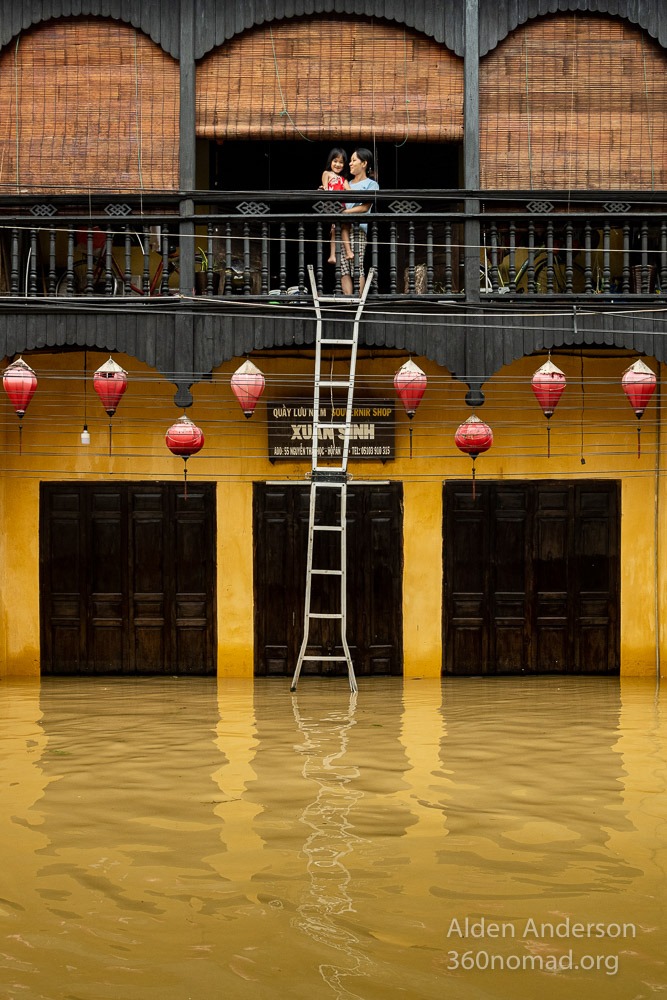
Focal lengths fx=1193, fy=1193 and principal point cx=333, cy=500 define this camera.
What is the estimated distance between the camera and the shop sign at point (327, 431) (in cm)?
1301

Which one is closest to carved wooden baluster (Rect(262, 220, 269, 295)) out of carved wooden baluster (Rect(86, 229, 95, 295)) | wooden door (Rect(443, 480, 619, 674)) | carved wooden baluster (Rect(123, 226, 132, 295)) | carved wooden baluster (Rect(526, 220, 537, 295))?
carved wooden baluster (Rect(123, 226, 132, 295))

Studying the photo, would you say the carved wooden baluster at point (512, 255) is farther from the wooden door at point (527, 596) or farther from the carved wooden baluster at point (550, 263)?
the wooden door at point (527, 596)

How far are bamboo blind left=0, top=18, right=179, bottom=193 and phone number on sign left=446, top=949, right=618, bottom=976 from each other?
29.8 ft

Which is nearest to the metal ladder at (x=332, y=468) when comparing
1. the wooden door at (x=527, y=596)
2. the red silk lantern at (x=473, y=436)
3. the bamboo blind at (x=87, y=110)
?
the red silk lantern at (x=473, y=436)

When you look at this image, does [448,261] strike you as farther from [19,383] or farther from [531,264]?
[19,383]

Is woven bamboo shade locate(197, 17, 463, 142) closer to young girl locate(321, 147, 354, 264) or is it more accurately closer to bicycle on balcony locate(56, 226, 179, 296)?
young girl locate(321, 147, 354, 264)

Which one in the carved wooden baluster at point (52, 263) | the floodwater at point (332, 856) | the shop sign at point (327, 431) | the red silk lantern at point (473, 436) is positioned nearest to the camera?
the floodwater at point (332, 856)

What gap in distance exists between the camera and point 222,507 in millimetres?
13156

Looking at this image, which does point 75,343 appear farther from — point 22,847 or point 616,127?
point 22,847

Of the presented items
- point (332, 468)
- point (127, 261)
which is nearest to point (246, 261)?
point (127, 261)

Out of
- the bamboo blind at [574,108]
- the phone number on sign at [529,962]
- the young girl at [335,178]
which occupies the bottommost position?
the phone number on sign at [529,962]

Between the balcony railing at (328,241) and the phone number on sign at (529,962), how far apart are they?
800cm

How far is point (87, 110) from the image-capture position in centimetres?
1209

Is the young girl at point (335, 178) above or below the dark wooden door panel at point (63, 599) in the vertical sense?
above
